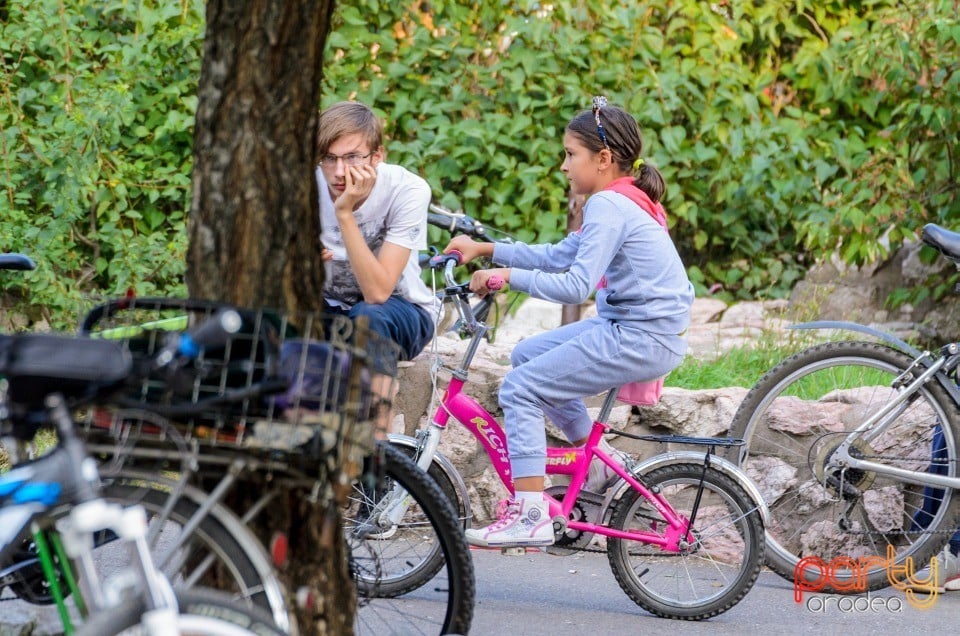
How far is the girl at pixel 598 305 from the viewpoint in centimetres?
397

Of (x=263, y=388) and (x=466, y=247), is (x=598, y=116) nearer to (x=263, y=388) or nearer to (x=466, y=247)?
(x=466, y=247)

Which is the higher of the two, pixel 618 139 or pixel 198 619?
pixel 618 139

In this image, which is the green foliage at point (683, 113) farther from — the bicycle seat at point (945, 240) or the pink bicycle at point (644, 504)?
the pink bicycle at point (644, 504)

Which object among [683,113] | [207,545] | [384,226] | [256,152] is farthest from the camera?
[683,113]

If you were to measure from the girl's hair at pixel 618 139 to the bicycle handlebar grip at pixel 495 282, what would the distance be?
60 cm

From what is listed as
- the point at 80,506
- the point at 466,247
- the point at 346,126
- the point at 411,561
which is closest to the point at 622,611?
the point at 411,561

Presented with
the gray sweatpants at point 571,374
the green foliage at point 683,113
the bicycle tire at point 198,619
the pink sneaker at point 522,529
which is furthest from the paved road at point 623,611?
the green foliage at point 683,113

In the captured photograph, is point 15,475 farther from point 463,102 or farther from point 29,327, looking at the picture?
point 463,102

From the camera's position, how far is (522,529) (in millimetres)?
3971

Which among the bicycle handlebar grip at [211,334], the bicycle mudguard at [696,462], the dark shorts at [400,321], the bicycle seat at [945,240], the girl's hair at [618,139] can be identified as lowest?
the bicycle mudguard at [696,462]

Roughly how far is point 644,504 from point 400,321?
98cm

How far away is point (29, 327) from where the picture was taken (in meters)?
6.12

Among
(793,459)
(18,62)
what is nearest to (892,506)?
(793,459)

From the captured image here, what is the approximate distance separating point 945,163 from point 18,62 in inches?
183
